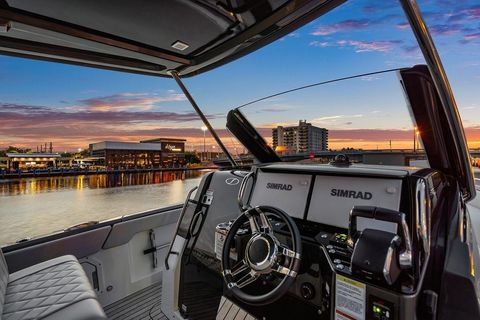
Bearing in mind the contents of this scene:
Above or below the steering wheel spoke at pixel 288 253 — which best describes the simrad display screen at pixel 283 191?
above

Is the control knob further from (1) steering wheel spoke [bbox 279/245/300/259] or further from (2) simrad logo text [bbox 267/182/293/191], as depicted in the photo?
(2) simrad logo text [bbox 267/182/293/191]

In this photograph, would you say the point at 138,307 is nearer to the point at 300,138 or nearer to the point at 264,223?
the point at 264,223

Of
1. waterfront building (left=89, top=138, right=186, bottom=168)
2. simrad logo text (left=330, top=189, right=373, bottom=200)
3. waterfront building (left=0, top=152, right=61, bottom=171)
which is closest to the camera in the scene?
simrad logo text (left=330, top=189, right=373, bottom=200)

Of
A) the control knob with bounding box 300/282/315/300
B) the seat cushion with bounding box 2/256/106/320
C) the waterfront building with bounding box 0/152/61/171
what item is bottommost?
the seat cushion with bounding box 2/256/106/320

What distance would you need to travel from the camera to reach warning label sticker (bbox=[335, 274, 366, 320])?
1030mm

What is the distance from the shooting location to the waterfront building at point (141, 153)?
21.8 feet

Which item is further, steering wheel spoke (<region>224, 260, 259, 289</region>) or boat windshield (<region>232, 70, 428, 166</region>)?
boat windshield (<region>232, 70, 428, 166</region>)

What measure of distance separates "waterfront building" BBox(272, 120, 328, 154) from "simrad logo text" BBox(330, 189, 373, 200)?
0.58 m

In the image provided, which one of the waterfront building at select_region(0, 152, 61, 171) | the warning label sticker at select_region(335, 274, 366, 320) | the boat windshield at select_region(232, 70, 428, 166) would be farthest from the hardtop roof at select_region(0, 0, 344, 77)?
the waterfront building at select_region(0, 152, 61, 171)

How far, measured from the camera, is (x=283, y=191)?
1604 millimetres

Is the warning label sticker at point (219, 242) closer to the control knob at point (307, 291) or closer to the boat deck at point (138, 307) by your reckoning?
the control knob at point (307, 291)

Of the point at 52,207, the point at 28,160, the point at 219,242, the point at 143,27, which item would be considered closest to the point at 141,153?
the point at 28,160

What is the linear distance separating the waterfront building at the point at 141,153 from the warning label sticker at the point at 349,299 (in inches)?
212

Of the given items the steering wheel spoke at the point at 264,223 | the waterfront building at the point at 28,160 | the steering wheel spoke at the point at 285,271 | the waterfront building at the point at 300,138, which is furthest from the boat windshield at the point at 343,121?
the waterfront building at the point at 28,160
